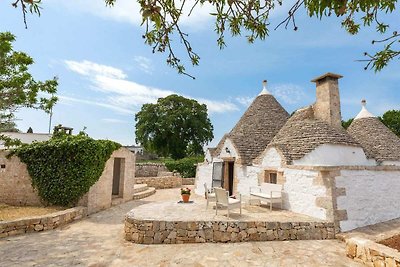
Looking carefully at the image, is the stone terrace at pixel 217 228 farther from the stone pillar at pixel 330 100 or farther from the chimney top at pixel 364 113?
the chimney top at pixel 364 113

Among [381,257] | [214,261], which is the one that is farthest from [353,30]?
[214,261]

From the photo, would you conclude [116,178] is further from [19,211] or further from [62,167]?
[19,211]

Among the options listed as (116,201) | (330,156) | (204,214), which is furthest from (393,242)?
(116,201)

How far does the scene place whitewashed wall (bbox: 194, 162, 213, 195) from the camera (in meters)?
16.5

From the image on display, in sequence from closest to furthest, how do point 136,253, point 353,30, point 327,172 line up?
point 353,30 < point 136,253 < point 327,172


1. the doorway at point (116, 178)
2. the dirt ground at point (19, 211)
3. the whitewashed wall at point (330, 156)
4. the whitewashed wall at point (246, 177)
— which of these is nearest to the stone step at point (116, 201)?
the doorway at point (116, 178)

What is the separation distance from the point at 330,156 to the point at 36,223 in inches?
472

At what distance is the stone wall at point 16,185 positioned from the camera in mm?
11588

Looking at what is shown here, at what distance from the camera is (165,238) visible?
7.75 meters

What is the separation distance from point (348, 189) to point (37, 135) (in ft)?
66.3

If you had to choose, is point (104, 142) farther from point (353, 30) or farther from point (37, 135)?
point (353, 30)

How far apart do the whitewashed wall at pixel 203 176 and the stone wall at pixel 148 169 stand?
1151 centimetres

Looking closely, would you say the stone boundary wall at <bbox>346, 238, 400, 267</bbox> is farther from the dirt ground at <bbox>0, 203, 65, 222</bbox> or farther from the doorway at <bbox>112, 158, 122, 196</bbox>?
the doorway at <bbox>112, 158, 122, 196</bbox>

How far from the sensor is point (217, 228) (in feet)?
26.0
